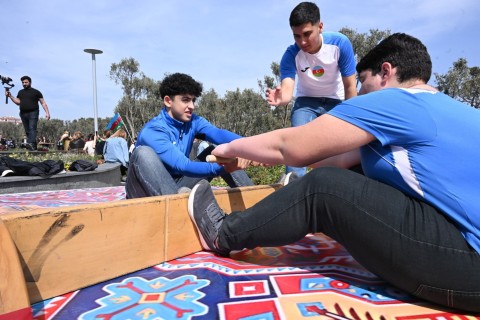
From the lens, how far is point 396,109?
4.14ft

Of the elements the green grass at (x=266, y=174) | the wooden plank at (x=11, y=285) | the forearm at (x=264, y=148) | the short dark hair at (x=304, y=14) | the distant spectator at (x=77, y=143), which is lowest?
the green grass at (x=266, y=174)

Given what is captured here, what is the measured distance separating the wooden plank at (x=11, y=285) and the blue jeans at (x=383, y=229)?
879 millimetres

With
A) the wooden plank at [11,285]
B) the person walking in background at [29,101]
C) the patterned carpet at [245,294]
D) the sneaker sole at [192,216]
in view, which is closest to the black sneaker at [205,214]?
the sneaker sole at [192,216]

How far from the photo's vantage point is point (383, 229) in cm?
127

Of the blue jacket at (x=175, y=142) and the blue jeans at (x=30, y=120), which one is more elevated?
the blue jeans at (x=30, y=120)

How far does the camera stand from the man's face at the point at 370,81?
154 cm

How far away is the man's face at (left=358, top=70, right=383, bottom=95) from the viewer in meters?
1.54

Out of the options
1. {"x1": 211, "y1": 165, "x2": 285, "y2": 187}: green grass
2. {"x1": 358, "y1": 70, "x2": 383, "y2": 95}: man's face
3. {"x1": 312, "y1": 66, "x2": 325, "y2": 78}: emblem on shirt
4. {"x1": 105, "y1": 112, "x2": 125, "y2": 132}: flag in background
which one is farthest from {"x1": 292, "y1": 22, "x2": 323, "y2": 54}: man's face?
{"x1": 105, "y1": 112, "x2": 125, "y2": 132}: flag in background

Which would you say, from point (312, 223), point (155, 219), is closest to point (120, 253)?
point (155, 219)

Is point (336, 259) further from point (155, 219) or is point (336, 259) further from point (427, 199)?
point (155, 219)

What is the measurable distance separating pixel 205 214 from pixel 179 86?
1.37 metres

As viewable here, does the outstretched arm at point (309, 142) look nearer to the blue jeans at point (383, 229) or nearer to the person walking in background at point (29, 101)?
the blue jeans at point (383, 229)

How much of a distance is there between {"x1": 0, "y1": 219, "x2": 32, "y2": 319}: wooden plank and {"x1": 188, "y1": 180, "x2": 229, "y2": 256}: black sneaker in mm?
895

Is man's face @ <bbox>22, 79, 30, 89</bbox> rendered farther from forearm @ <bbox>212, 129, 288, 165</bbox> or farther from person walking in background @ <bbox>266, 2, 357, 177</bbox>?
forearm @ <bbox>212, 129, 288, 165</bbox>
